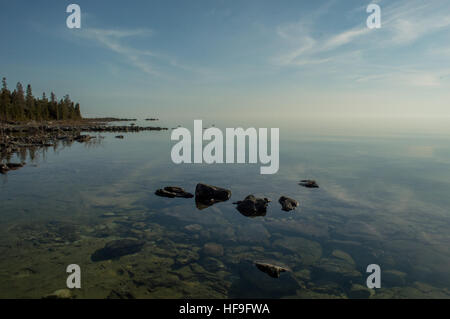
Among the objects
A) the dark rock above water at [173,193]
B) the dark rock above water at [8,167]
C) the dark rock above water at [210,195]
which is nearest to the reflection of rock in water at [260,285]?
the dark rock above water at [210,195]

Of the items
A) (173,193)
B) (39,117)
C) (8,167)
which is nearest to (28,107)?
(39,117)

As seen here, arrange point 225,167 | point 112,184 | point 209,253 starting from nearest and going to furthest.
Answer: point 209,253
point 112,184
point 225,167

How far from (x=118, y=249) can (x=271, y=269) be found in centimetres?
807

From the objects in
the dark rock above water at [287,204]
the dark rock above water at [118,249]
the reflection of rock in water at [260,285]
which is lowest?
the reflection of rock in water at [260,285]

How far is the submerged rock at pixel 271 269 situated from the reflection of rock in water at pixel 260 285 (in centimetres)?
16

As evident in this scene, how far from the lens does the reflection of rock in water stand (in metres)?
10.8

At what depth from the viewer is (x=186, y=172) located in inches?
1421

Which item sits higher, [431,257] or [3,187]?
[3,187]

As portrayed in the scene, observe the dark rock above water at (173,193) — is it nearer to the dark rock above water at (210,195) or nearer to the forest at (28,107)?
the dark rock above water at (210,195)

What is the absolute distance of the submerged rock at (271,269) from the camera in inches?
477

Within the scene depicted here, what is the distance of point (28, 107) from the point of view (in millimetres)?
142375
